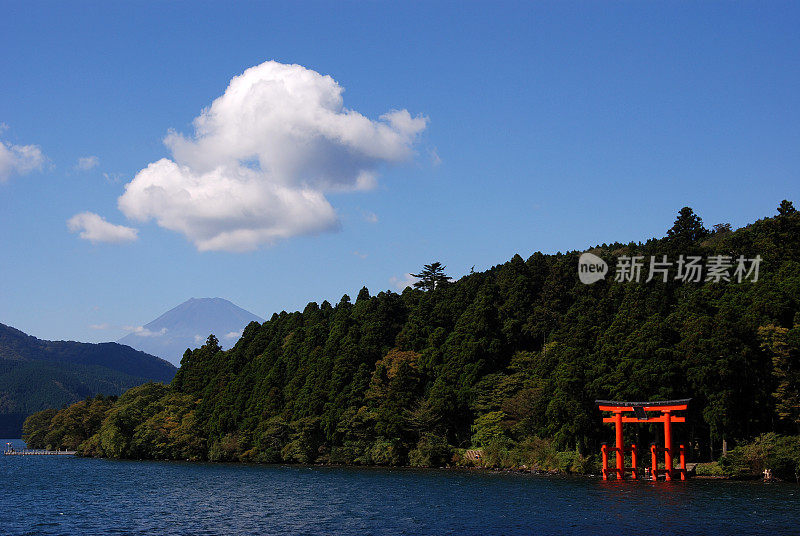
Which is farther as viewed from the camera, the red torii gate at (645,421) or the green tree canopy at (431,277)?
the green tree canopy at (431,277)

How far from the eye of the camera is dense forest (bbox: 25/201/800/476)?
5369cm

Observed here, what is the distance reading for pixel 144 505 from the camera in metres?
41.3

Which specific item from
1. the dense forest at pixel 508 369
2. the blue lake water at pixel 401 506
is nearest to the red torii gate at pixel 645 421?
the blue lake water at pixel 401 506

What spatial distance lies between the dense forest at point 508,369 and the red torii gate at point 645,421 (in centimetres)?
319

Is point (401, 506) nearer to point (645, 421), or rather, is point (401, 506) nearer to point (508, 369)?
point (645, 421)

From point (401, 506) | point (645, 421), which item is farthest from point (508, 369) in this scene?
point (401, 506)

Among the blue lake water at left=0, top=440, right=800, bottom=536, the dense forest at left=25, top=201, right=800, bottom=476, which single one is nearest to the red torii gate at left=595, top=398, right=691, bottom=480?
the blue lake water at left=0, top=440, right=800, bottom=536

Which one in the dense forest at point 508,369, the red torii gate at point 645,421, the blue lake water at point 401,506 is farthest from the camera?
the dense forest at point 508,369

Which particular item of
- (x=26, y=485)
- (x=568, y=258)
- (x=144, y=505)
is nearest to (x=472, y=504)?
(x=144, y=505)

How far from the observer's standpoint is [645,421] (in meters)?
51.7

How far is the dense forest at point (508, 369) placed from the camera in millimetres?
53688

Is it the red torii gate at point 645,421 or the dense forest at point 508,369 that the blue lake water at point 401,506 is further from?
the dense forest at point 508,369

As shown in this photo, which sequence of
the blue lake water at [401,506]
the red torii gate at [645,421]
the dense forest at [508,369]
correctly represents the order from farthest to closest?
the dense forest at [508,369], the red torii gate at [645,421], the blue lake water at [401,506]

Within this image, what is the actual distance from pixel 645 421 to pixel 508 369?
23589mm
